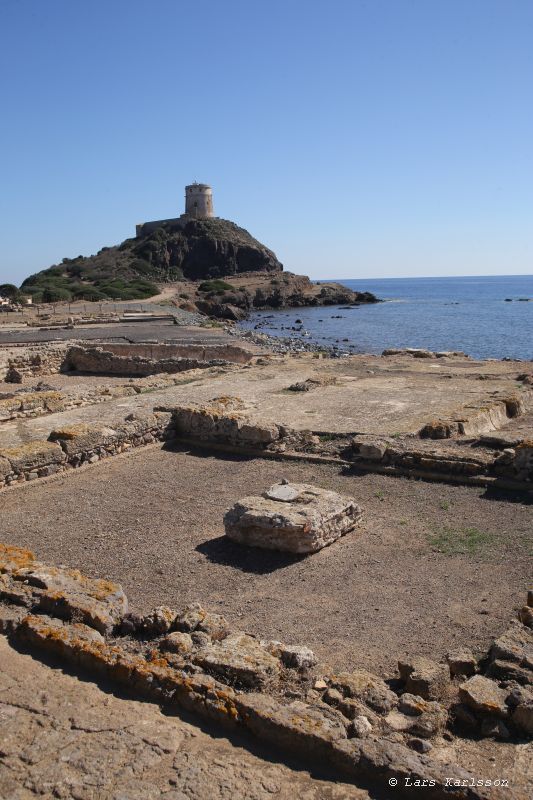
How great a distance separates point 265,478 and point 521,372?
1217 centimetres

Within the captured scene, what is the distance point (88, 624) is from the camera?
5.88 m

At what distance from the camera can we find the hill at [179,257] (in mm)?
87625

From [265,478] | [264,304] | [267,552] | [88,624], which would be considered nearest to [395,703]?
[88,624]

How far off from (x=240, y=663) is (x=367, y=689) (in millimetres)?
942

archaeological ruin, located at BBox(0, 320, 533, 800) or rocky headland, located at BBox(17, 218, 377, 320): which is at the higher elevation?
rocky headland, located at BBox(17, 218, 377, 320)

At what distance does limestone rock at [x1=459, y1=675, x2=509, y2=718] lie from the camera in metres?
4.55

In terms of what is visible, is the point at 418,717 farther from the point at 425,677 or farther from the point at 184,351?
the point at 184,351

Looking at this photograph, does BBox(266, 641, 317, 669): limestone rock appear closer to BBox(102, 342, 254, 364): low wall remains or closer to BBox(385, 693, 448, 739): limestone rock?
BBox(385, 693, 448, 739): limestone rock

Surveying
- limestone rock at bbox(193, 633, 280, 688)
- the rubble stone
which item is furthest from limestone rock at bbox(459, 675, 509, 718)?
the rubble stone

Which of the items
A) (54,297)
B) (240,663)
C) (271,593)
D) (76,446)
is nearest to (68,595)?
(240,663)

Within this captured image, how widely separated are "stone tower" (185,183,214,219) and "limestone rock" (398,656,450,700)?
10512cm

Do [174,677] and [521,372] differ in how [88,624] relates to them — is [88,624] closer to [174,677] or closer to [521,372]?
[174,677]

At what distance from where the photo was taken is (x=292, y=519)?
27.2 feet

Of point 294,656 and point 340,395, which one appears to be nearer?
point 294,656
